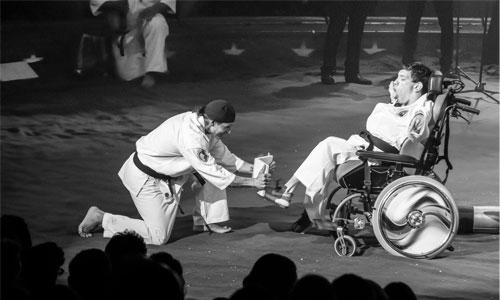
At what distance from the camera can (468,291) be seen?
582 centimetres

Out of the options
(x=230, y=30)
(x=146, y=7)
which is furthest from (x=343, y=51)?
(x=146, y=7)

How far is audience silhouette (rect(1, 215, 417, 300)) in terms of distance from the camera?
135 inches

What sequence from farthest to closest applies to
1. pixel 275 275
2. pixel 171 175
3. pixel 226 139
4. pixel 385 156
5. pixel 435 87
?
pixel 226 139 < pixel 171 175 < pixel 435 87 < pixel 385 156 < pixel 275 275

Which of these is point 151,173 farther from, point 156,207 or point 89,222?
point 89,222

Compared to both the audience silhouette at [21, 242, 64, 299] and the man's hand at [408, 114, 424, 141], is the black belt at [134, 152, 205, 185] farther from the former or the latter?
the audience silhouette at [21, 242, 64, 299]

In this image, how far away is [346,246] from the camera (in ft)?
20.4

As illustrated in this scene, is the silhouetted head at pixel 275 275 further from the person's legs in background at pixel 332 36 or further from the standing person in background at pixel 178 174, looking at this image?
the person's legs in background at pixel 332 36

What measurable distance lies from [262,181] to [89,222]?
1.05 meters

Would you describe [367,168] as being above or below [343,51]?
below

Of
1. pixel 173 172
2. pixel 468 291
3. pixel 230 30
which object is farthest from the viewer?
pixel 230 30

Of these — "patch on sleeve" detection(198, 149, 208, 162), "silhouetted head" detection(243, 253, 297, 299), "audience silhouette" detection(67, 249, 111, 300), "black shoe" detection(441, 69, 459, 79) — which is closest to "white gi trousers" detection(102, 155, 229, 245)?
"patch on sleeve" detection(198, 149, 208, 162)

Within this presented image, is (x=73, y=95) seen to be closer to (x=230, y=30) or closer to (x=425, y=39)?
(x=230, y=30)

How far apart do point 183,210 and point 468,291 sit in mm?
1792

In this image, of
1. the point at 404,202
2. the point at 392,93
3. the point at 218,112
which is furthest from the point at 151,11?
the point at 404,202
